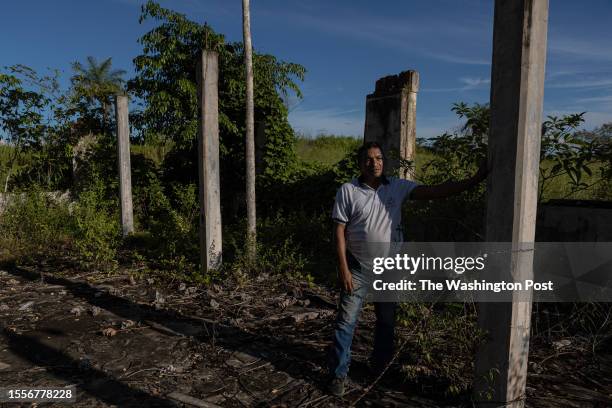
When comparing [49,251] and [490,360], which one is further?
[49,251]

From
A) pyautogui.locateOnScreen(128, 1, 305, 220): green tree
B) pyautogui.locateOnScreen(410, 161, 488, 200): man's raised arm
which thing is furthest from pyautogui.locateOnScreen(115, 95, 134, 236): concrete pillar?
pyautogui.locateOnScreen(410, 161, 488, 200): man's raised arm

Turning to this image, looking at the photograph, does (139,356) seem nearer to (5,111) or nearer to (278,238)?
(278,238)

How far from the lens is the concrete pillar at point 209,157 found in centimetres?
595

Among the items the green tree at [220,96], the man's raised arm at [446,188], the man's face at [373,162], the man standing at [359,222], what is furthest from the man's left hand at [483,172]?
the green tree at [220,96]

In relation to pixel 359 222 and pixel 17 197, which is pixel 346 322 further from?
pixel 17 197

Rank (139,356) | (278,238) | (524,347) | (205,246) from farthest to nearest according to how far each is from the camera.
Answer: (278,238) → (205,246) → (139,356) → (524,347)

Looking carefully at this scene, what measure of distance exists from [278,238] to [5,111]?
706 centimetres

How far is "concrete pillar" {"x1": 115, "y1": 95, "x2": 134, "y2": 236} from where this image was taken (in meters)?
8.62

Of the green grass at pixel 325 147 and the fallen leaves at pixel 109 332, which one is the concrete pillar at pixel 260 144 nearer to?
the green grass at pixel 325 147

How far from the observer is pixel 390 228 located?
3.11 m

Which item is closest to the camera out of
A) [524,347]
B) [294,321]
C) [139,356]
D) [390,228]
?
[524,347]

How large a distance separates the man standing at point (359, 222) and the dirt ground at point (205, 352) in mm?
377

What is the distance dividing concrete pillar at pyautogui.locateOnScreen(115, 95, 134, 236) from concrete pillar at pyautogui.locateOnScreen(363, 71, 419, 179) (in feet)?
16.1

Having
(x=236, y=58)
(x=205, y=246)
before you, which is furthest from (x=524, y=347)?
(x=236, y=58)
